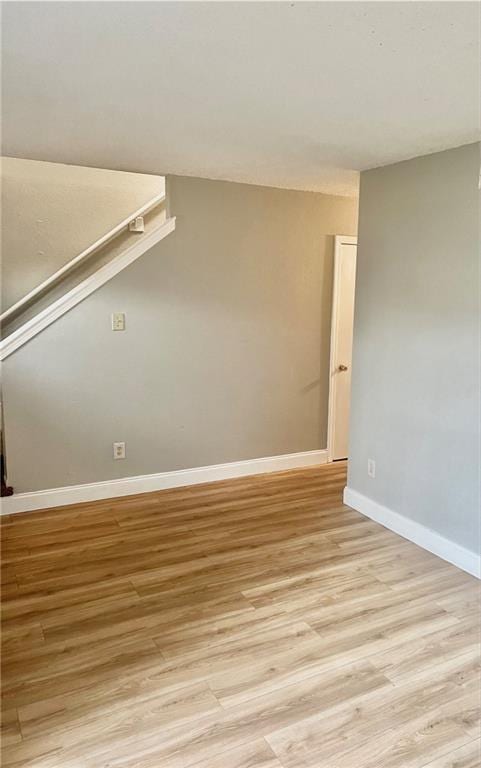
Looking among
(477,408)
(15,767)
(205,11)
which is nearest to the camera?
(205,11)

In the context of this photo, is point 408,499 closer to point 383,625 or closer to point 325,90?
point 383,625

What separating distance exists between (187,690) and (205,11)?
228 cm

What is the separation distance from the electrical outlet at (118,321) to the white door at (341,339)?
71.3 inches

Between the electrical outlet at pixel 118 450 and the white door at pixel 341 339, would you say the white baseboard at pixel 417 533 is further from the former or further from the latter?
the electrical outlet at pixel 118 450

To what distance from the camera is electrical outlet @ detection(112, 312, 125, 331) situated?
3641 mm

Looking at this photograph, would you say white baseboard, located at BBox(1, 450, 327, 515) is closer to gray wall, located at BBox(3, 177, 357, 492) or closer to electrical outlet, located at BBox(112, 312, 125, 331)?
gray wall, located at BBox(3, 177, 357, 492)

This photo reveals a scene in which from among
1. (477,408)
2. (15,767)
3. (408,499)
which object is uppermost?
(477,408)

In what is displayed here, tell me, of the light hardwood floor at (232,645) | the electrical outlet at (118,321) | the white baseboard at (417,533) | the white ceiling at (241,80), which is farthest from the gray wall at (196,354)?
the white baseboard at (417,533)

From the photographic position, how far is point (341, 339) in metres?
4.51

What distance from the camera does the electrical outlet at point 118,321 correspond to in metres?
3.64

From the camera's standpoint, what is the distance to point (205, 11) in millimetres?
1445

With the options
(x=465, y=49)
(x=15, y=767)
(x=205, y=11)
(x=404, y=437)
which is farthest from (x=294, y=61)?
(x=15, y=767)

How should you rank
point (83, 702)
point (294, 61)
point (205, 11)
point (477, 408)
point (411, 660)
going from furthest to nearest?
point (477, 408), point (411, 660), point (83, 702), point (294, 61), point (205, 11)

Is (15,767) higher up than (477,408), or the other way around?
(477,408)
